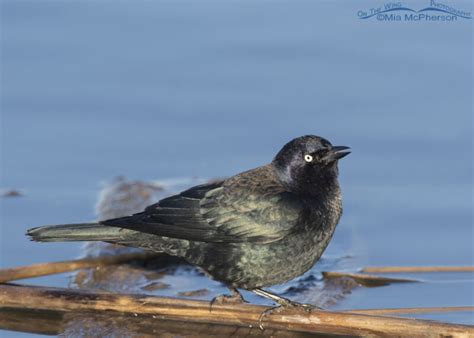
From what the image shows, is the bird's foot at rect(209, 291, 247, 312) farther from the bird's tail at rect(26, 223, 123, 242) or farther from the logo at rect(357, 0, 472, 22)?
the logo at rect(357, 0, 472, 22)

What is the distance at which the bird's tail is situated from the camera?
21.1 ft

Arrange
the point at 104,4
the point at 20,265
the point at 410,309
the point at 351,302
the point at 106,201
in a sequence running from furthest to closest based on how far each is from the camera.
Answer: the point at 104,4, the point at 106,201, the point at 20,265, the point at 351,302, the point at 410,309

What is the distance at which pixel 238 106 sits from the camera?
30.4 ft

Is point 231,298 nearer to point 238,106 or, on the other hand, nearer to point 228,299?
point 228,299

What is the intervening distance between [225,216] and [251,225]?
156mm

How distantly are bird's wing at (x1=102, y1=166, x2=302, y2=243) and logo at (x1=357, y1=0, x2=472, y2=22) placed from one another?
13.6ft

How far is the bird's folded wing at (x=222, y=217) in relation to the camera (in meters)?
6.49

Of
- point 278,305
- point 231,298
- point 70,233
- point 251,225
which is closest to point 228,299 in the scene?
point 231,298

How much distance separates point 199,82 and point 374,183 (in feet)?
5.99

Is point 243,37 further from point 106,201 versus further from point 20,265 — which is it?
point 20,265

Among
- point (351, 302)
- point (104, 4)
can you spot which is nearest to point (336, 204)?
point (351, 302)

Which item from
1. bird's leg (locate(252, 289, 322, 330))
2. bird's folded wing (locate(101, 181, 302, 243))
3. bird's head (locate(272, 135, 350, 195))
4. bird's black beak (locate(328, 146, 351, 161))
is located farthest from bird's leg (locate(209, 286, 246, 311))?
bird's black beak (locate(328, 146, 351, 161))

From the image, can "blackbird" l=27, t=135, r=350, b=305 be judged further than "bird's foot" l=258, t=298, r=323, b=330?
Yes

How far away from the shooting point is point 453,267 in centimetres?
712
